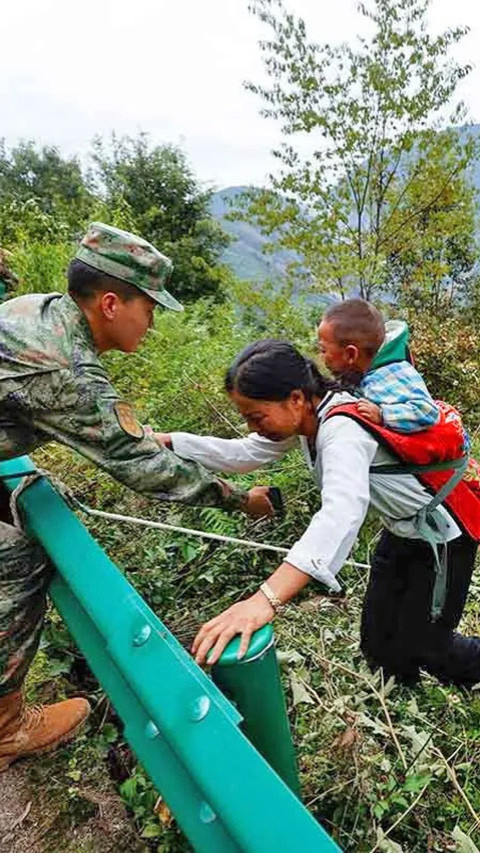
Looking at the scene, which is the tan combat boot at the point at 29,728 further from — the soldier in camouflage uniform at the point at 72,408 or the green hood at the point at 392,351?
the green hood at the point at 392,351

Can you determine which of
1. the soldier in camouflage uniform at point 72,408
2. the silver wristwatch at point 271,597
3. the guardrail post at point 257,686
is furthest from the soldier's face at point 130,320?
the guardrail post at point 257,686

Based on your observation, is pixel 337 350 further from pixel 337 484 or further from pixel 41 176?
pixel 41 176

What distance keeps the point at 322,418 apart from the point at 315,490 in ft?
5.18

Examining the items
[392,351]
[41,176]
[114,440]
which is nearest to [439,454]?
[392,351]

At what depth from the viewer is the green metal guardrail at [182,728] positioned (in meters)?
0.74

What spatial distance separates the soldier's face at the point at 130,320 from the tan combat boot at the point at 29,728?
1119 mm

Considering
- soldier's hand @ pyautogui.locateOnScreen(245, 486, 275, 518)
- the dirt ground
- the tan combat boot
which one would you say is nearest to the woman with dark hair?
soldier's hand @ pyautogui.locateOnScreen(245, 486, 275, 518)

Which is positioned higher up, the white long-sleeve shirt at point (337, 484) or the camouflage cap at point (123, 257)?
the camouflage cap at point (123, 257)

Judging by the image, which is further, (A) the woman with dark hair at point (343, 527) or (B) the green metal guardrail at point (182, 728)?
(A) the woman with dark hair at point (343, 527)

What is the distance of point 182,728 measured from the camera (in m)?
0.87

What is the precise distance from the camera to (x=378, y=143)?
952 cm

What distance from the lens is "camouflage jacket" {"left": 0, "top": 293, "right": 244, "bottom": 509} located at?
1.66 meters

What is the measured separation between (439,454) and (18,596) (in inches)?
51.1

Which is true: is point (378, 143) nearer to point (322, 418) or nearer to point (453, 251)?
point (453, 251)
